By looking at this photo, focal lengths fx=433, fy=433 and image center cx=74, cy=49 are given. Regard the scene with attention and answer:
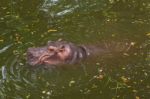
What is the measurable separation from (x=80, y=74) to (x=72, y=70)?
222 mm

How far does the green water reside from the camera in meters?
8.22

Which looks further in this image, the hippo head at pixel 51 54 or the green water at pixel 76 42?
the hippo head at pixel 51 54

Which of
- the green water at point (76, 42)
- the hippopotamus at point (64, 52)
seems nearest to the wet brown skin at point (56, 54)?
the hippopotamus at point (64, 52)

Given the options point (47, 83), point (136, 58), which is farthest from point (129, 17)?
point (47, 83)

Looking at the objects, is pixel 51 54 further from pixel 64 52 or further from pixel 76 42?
pixel 76 42

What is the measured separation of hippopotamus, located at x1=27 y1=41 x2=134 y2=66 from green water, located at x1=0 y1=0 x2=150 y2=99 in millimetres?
188

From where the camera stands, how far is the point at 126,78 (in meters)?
8.55

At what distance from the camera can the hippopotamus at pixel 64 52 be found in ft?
28.5

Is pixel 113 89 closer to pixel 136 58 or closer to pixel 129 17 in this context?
pixel 136 58

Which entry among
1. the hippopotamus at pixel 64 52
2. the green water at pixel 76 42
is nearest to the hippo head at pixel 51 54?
the hippopotamus at pixel 64 52

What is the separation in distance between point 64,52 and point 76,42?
3.10ft

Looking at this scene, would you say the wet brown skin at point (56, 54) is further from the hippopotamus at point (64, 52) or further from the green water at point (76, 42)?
the green water at point (76, 42)

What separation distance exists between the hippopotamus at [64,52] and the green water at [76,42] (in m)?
0.19

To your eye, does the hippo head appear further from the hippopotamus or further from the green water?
the green water
